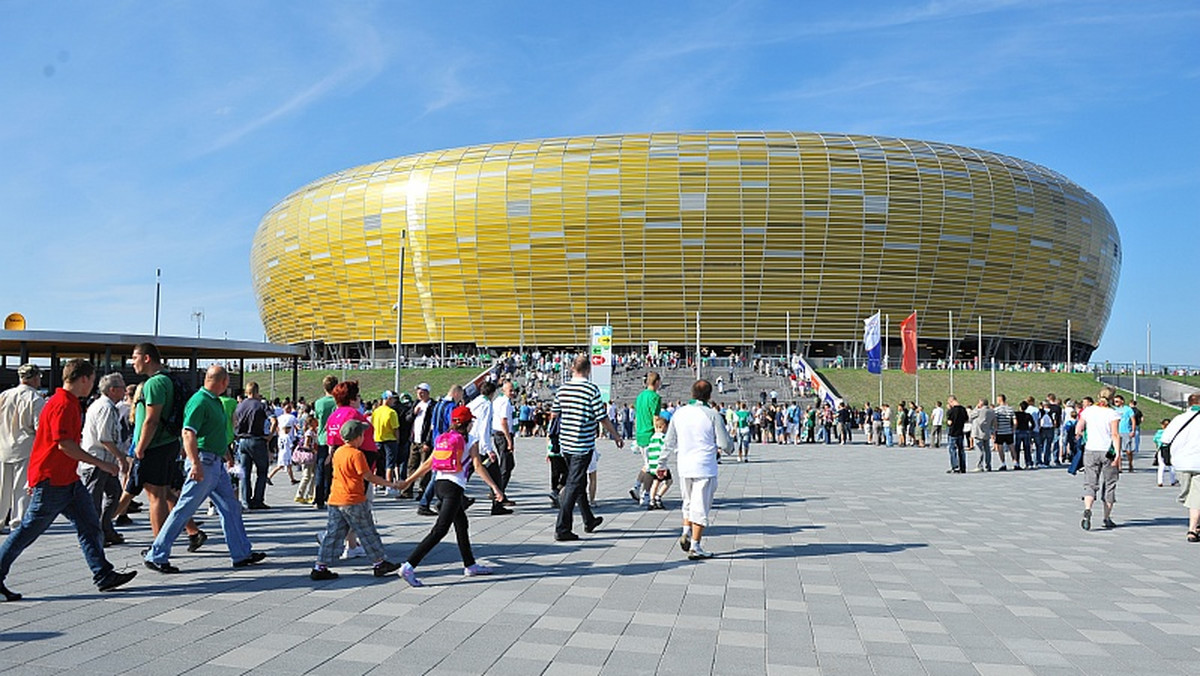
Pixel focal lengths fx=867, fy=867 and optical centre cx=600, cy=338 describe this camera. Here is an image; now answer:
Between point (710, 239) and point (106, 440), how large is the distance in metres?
60.7

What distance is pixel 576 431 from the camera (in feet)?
30.2

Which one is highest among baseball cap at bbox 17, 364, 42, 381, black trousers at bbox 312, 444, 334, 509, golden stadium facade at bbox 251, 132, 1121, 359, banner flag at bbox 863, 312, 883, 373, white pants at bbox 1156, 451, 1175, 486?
golden stadium facade at bbox 251, 132, 1121, 359

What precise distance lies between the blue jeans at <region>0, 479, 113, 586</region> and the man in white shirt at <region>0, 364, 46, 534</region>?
5.06 feet

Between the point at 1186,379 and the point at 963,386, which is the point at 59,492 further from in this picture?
the point at 1186,379

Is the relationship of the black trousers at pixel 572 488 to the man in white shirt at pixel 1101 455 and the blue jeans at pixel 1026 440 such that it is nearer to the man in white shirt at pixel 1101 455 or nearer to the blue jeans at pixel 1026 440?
the man in white shirt at pixel 1101 455

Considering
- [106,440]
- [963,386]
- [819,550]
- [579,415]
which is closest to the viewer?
[106,440]

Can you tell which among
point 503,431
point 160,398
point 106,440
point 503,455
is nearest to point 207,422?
point 160,398

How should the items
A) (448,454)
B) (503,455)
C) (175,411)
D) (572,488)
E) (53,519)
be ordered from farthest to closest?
(503,455), (572,488), (175,411), (448,454), (53,519)

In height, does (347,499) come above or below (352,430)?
below

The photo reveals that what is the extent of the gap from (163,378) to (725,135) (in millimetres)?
64406

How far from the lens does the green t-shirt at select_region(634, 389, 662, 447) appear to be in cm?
1184

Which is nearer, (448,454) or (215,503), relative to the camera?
(448,454)

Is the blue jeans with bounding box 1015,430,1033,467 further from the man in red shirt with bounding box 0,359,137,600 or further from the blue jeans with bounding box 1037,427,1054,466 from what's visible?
the man in red shirt with bounding box 0,359,137,600

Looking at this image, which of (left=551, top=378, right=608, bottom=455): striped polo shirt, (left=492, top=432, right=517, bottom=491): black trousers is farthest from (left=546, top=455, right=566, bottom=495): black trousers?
(left=551, top=378, right=608, bottom=455): striped polo shirt
